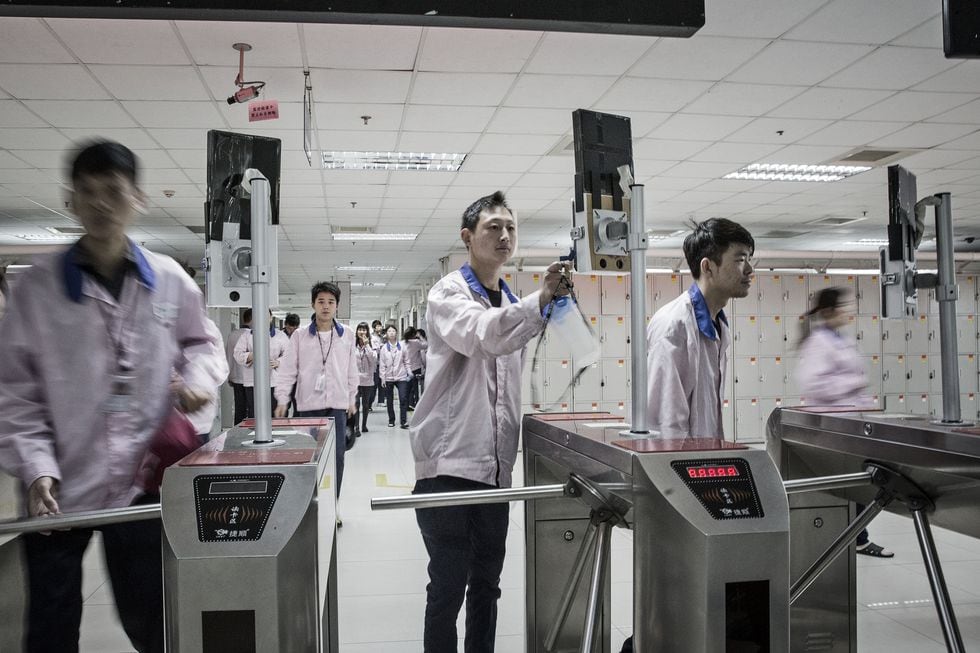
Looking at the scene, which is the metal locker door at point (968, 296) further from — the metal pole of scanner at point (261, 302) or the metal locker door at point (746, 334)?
the metal pole of scanner at point (261, 302)

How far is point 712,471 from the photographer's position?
50.4 inches

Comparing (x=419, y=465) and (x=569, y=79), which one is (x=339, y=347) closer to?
(x=569, y=79)

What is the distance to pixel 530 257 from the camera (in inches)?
344

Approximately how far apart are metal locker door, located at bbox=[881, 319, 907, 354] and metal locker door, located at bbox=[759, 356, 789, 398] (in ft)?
4.95

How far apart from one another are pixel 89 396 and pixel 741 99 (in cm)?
421

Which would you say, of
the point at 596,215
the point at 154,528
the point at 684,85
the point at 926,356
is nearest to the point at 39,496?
the point at 154,528

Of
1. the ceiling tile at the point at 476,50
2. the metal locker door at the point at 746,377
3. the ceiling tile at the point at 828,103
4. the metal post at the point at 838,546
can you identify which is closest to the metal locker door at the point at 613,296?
the metal locker door at the point at 746,377

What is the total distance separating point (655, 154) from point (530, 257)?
3240 mm

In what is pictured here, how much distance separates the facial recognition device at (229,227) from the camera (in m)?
1.52

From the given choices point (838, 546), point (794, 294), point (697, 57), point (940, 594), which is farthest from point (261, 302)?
point (794, 294)

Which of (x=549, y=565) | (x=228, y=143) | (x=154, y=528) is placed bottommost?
(x=549, y=565)

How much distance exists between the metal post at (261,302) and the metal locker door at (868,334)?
9575 mm

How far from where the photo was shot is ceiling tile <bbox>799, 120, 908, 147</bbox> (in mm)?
5000

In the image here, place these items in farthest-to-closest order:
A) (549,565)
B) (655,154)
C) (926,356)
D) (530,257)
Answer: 1. (926,356)
2. (530,257)
3. (655,154)
4. (549,565)
